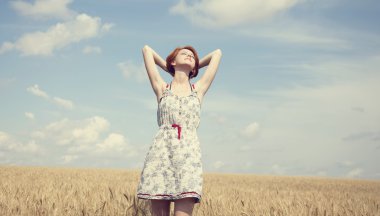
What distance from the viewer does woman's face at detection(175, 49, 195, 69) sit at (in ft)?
12.4

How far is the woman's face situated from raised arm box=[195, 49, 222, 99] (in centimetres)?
15

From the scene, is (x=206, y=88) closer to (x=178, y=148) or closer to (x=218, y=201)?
(x=178, y=148)

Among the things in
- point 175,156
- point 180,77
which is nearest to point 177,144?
point 175,156

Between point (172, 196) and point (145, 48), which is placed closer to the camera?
point (172, 196)

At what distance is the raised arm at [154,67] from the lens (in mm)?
3807

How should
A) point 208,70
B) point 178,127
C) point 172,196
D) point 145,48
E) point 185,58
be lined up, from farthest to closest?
point 145,48 < point 208,70 < point 185,58 < point 178,127 < point 172,196

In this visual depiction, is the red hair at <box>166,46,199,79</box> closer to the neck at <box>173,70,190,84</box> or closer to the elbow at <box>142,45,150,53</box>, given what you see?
the neck at <box>173,70,190,84</box>

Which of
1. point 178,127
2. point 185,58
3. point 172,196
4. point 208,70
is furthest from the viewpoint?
point 208,70

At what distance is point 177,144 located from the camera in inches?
138

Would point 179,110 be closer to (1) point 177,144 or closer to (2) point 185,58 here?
(1) point 177,144

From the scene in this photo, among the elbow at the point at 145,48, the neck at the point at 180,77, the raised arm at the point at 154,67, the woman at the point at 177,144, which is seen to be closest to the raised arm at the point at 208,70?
the woman at the point at 177,144

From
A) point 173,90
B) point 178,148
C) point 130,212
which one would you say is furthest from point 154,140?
point 130,212

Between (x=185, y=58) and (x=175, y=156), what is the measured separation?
890 mm

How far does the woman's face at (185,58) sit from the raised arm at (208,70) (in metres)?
0.15
